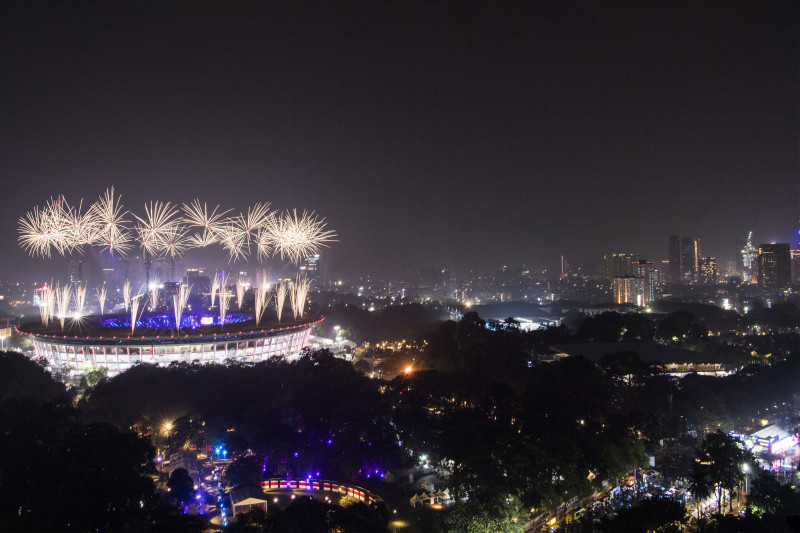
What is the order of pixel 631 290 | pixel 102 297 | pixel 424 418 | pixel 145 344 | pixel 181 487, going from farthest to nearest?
pixel 631 290
pixel 102 297
pixel 145 344
pixel 424 418
pixel 181 487

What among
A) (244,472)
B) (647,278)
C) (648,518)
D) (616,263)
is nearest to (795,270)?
(647,278)

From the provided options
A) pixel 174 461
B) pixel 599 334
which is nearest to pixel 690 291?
pixel 599 334

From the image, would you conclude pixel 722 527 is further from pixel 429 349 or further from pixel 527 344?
pixel 527 344

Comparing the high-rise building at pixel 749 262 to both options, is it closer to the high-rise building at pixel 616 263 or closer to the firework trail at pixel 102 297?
the high-rise building at pixel 616 263

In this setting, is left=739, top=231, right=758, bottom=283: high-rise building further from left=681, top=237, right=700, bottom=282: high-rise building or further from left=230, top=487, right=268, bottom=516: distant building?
left=230, top=487, right=268, bottom=516: distant building

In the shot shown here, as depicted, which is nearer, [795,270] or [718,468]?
[718,468]

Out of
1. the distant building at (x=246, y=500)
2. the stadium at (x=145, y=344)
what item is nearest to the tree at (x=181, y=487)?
the distant building at (x=246, y=500)

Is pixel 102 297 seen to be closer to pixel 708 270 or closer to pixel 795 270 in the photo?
pixel 795 270
